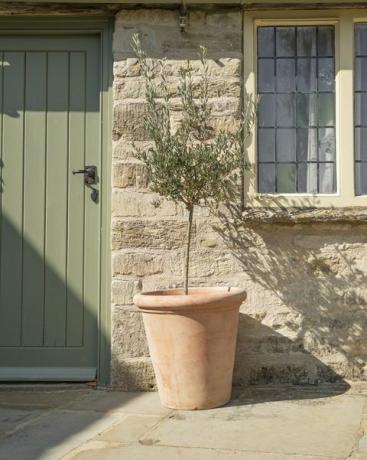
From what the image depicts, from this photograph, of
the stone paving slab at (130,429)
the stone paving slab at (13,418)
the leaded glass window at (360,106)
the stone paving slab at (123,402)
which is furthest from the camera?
the leaded glass window at (360,106)

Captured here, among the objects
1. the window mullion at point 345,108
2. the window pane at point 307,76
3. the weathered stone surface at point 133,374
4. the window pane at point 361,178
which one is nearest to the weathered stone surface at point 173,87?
the window pane at point 307,76

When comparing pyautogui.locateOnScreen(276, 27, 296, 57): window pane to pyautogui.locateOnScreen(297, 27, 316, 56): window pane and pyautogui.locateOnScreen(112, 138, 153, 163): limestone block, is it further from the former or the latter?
pyautogui.locateOnScreen(112, 138, 153, 163): limestone block

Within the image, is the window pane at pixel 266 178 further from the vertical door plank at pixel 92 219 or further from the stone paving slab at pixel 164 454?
the stone paving slab at pixel 164 454

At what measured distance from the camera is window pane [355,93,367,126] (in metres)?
4.29

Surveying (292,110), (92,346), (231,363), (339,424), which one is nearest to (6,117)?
(92,346)

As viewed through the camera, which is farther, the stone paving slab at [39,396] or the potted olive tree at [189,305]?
the stone paving slab at [39,396]

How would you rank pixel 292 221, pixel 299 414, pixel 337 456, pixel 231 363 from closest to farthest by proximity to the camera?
pixel 337 456 < pixel 299 414 < pixel 231 363 < pixel 292 221

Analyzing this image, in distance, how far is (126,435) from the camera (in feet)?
10.3

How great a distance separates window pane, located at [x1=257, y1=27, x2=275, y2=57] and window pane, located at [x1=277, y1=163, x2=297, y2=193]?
0.75 metres

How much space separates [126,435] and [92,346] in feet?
4.10

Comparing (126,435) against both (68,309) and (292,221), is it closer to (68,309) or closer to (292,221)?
(68,309)

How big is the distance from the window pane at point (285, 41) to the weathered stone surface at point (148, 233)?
1.35m

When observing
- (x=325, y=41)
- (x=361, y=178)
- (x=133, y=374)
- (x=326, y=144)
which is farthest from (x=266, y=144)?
(x=133, y=374)

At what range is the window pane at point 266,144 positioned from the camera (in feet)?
14.3
